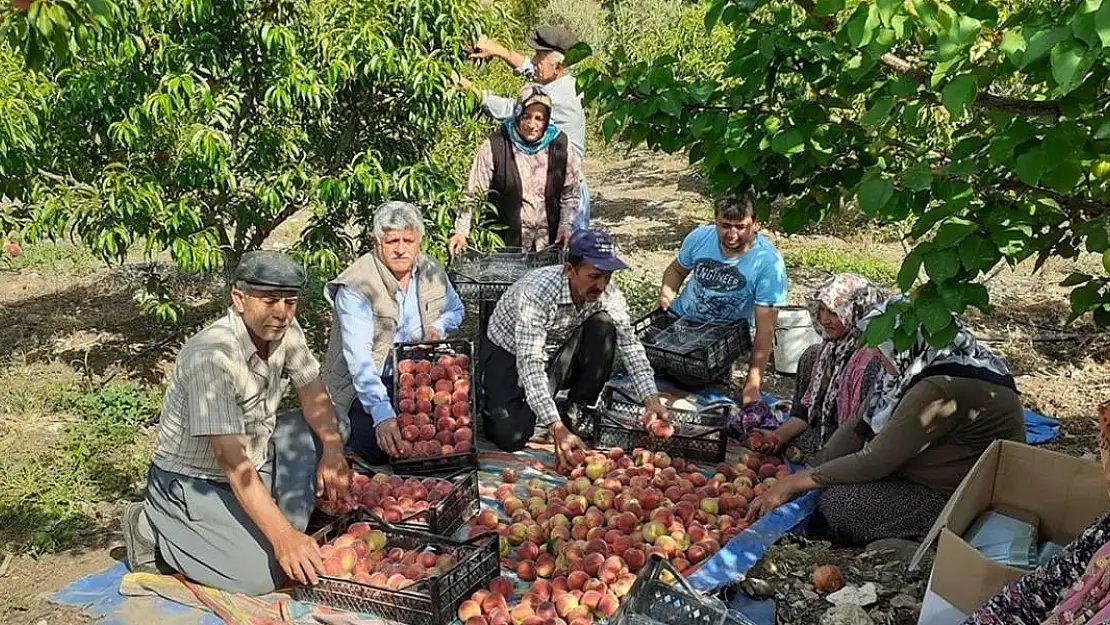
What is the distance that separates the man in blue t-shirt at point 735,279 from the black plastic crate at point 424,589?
219 centimetres

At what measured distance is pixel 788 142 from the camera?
7.82 feet

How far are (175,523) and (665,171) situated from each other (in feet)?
38.5

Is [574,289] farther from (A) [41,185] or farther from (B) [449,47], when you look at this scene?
(A) [41,185]

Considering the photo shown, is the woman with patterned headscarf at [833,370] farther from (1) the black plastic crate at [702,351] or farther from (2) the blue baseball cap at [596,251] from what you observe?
(2) the blue baseball cap at [596,251]

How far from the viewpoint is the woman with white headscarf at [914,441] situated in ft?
12.0

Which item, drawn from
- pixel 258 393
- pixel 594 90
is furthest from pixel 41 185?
pixel 594 90

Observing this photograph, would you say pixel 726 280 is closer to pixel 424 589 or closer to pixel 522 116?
pixel 522 116

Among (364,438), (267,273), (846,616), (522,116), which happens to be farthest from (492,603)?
(522,116)

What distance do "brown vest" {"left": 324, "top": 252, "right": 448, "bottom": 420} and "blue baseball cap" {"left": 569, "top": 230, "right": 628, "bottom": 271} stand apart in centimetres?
84

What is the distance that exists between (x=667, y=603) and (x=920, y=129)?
165cm

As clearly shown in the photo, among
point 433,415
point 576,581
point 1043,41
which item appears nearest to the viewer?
point 1043,41

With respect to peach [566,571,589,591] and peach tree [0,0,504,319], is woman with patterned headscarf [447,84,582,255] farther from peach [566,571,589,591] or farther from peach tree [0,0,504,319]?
peach [566,571,589,591]

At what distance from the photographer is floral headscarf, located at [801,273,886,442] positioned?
407 cm

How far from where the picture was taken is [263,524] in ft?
10.9
